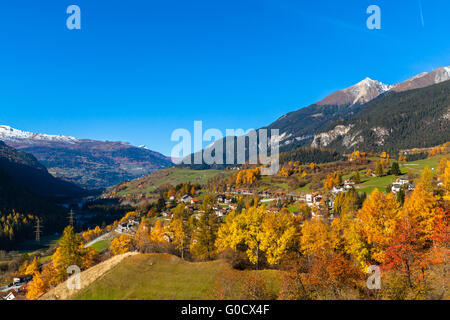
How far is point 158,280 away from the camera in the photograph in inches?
1294

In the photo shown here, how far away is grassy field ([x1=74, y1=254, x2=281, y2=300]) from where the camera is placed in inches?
1145

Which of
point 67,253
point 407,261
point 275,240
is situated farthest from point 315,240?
point 67,253

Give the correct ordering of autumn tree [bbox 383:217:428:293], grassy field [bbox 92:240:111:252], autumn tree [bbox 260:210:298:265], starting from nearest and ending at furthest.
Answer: autumn tree [bbox 383:217:428:293]
autumn tree [bbox 260:210:298:265]
grassy field [bbox 92:240:111:252]

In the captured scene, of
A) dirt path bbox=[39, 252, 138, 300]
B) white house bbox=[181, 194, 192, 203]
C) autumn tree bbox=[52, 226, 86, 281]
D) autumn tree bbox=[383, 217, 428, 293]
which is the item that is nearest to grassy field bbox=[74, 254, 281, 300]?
dirt path bbox=[39, 252, 138, 300]

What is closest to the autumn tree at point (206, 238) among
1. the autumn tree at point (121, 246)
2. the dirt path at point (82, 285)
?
the dirt path at point (82, 285)

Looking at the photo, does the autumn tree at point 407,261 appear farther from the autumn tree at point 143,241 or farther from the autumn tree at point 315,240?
the autumn tree at point 143,241

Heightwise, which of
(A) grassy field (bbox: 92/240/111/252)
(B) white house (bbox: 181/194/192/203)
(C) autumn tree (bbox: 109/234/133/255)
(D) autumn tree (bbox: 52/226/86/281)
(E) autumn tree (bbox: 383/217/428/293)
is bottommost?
(A) grassy field (bbox: 92/240/111/252)

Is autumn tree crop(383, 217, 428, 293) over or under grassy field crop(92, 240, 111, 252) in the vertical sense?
over

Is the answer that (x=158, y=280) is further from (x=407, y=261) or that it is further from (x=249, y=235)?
(x=407, y=261)

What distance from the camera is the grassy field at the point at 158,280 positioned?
29.1 meters

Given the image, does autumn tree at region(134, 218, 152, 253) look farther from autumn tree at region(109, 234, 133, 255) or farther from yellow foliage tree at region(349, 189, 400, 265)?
yellow foliage tree at region(349, 189, 400, 265)
